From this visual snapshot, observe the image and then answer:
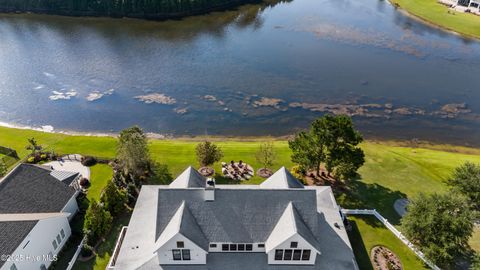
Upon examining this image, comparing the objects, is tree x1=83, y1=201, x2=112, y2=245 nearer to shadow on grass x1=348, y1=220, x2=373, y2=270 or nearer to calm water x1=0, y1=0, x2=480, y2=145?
shadow on grass x1=348, y1=220, x2=373, y2=270

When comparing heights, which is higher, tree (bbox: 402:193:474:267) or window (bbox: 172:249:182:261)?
tree (bbox: 402:193:474:267)

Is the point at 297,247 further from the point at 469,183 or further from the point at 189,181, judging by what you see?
the point at 469,183

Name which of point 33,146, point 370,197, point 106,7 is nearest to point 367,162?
point 370,197

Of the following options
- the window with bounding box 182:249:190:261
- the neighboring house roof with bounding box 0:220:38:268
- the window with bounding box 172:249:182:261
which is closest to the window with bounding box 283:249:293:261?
the window with bounding box 182:249:190:261

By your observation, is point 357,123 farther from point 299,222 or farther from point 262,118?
point 299,222

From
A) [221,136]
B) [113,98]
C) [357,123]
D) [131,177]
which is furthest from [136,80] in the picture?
[357,123]

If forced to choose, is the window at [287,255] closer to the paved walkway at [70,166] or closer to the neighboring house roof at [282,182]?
the neighboring house roof at [282,182]
